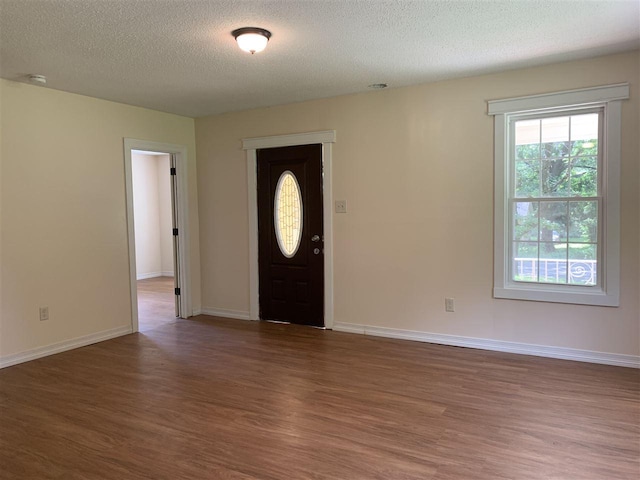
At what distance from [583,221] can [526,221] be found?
17.0 inches

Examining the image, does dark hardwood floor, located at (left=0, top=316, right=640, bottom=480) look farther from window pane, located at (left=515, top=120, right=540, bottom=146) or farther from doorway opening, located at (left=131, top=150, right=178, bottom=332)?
doorway opening, located at (left=131, top=150, right=178, bottom=332)

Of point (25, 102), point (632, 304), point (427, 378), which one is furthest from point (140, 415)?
point (632, 304)

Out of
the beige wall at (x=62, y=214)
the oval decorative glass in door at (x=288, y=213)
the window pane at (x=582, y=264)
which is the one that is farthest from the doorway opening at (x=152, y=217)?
the window pane at (x=582, y=264)

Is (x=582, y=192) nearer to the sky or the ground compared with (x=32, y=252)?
nearer to the sky

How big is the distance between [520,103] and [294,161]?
91.2 inches

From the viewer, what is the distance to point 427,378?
3541mm

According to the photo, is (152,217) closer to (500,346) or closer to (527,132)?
Answer: (500,346)

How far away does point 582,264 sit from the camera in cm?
386

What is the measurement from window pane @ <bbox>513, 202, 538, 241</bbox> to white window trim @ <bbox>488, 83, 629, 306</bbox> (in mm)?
100

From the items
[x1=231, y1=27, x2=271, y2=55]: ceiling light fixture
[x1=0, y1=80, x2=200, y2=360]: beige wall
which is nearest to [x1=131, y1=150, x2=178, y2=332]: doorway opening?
[x1=0, y1=80, x2=200, y2=360]: beige wall

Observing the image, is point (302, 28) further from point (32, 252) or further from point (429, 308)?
point (32, 252)

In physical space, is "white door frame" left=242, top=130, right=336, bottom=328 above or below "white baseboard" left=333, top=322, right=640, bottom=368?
above

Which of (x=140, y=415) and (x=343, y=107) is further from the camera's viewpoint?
(x=343, y=107)

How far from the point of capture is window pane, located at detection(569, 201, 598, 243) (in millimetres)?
3795
